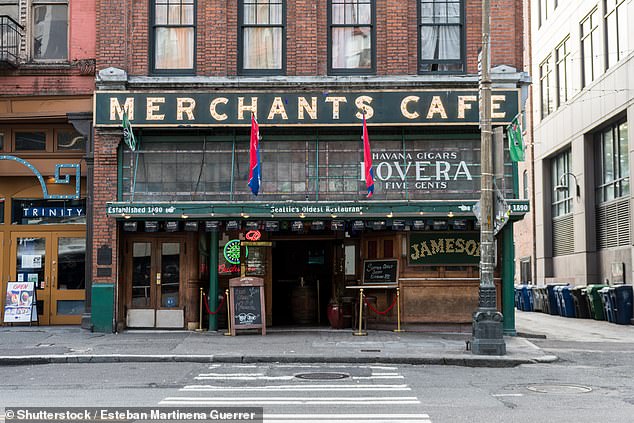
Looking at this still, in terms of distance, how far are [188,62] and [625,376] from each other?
1230 cm

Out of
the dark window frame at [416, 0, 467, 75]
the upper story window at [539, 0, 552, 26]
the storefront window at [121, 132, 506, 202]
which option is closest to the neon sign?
the storefront window at [121, 132, 506, 202]

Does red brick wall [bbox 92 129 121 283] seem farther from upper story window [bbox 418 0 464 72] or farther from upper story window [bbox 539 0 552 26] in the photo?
upper story window [bbox 539 0 552 26]

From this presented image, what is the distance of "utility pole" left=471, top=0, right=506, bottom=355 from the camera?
588 inches

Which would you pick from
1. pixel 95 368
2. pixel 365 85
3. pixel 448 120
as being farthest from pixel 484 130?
pixel 95 368

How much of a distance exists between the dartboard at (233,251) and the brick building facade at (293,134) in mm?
60

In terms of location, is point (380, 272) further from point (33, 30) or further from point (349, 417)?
point (33, 30)

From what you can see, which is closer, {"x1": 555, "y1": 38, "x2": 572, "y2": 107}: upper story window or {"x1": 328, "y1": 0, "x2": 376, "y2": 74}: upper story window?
{"x1": 328, "y1": 0, "x2": 376, "y2": 74}: upper story window

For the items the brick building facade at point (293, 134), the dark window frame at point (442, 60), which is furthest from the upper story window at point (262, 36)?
the dark window frame at point (442, 60)

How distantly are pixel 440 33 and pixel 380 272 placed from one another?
6.12 meters

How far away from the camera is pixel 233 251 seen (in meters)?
19.7

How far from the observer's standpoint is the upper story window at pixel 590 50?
29766 mm

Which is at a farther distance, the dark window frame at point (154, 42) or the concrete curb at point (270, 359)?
the dark window frame at point (154, 42)

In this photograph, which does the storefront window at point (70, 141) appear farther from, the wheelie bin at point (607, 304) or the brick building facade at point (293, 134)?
the wheelie bin at point (607, 304)

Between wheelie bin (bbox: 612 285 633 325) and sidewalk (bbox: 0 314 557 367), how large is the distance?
8583mm
